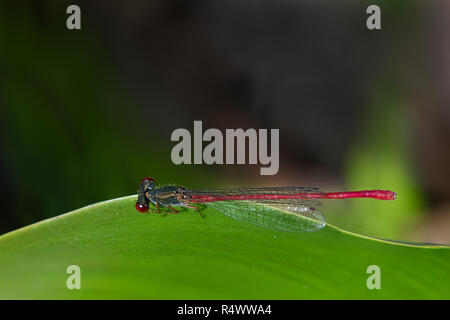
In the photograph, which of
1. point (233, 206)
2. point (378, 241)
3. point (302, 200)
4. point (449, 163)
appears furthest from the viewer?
point (449, 163)

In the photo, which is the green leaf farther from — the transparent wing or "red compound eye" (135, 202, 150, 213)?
"red compound eye" (135, 202, 150, 213)

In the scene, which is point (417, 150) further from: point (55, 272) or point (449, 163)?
point (55, 272)

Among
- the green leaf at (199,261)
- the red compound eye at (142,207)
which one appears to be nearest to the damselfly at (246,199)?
the red compound eye at (142,207)

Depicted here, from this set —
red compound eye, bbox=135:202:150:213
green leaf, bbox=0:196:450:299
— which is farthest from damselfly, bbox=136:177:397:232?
green leaf, bbox=0:196:450:299

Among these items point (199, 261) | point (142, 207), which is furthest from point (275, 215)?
point (142, 207)

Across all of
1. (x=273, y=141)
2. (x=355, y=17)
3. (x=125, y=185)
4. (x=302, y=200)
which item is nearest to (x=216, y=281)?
(x=302, y=200)

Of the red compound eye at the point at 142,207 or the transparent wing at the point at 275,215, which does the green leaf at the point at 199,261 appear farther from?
A: the red compound eye at the point at 142,207
